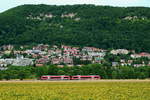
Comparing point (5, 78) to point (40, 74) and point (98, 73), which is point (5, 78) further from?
point (98, 73)

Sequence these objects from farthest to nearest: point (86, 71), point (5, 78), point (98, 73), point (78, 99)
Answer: point (86, 71) < point (98, 73) < point (5, 78) < point (78, 99)

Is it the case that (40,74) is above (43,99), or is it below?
below

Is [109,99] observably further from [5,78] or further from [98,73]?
[98,73]

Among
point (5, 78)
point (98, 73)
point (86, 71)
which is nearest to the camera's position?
point (5, 78)

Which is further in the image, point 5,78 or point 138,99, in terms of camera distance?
point 5,78

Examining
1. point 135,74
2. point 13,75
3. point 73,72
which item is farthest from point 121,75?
point 13,75

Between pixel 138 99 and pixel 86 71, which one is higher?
pixel 138 99

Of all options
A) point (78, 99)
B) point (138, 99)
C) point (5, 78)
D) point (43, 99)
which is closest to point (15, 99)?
point (43, 99)

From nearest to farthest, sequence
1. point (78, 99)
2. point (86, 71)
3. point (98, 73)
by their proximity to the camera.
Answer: point (78, 99) < point (98, 73) < point (86, 71)

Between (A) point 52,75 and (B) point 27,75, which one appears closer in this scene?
(B) point 27,75
